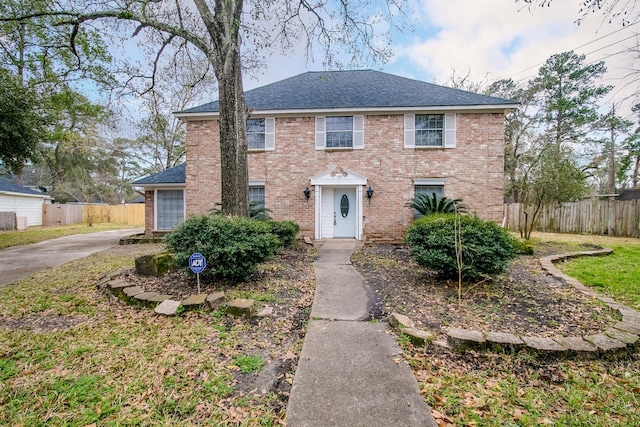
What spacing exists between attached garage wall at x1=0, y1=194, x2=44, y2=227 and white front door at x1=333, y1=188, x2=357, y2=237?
66.8 feet

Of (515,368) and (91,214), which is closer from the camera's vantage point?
(515,368)

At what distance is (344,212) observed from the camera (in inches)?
412

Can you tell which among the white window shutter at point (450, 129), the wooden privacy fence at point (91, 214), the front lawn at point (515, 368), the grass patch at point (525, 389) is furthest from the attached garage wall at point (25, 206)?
the grass patch at point (525, 389)

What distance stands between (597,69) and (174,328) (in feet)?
82.6

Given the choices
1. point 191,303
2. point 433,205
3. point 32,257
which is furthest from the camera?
point 433,205

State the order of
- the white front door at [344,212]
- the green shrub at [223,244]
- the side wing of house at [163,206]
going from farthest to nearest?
1. the side wing of house at [163,206]
2. the white front door at [344,212]
3. the green shrub at [223,244]

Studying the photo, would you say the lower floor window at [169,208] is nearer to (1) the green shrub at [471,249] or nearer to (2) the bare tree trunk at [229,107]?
(2) the bare tree trunk at [229,107]

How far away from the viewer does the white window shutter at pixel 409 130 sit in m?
9.91

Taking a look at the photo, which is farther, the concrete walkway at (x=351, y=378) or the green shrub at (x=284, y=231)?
the green shrub at (x=284, y=231)

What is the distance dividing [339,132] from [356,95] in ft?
5.91

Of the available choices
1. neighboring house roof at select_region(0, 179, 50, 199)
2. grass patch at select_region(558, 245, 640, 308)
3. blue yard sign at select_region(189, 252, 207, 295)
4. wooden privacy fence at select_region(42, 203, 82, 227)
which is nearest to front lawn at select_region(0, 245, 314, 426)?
blue yard sign at select_region(189, 252, 207, 295)

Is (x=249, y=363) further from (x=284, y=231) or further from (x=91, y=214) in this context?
(x=91, y=214)

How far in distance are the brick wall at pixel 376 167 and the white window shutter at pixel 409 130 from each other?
176 mm

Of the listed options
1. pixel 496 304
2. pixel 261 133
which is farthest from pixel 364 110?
pixel 496 304
